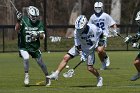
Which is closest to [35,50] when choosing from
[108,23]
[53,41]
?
[108,23]

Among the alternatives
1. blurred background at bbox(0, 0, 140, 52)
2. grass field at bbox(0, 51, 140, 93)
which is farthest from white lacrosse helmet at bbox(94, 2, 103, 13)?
blurred background at bbox(0, 0, 140, 52)

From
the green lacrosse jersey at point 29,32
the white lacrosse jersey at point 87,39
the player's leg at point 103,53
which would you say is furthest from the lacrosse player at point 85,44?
the player's leg at point 103,53

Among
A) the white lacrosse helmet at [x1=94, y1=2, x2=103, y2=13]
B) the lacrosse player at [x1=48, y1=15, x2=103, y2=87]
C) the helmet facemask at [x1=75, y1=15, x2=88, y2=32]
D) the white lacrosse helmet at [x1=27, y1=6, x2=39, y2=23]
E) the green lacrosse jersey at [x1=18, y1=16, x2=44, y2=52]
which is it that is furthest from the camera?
the white lacrosse helmet at [x1=94, y1=2, x2=103, y2=13]

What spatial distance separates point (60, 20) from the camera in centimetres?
6681

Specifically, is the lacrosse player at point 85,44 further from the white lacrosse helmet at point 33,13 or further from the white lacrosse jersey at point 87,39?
the white lacrosse helmet at point 33,13

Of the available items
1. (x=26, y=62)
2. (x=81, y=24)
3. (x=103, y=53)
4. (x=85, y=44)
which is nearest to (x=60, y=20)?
(x=103, y=53)

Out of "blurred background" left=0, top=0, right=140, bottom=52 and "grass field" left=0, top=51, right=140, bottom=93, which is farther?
"blurred background" left=0, top=0, right=140, bottom=52

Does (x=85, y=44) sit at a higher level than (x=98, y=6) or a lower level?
lower

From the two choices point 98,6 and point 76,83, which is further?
point 98,6

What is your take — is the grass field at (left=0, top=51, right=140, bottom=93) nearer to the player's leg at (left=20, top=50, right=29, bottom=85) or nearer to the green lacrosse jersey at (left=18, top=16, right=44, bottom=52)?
the player's leg at (left=20, top=50, right=29, bottom=85)

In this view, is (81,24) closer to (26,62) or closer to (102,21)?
(26,62)

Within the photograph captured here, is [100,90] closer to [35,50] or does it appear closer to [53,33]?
[35,50]

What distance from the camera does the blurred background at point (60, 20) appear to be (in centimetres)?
3888

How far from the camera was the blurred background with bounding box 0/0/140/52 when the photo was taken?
38.9 m
